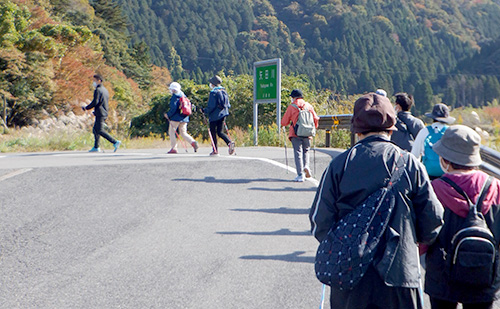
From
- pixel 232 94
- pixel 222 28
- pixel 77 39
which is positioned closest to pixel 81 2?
pixel 77 39

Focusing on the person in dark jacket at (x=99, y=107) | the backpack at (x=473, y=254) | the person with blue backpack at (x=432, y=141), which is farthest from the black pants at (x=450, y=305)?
the person in dark jacket at (x=99, y=107)

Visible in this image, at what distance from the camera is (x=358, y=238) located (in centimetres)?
305

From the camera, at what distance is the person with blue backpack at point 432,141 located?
20.1 ft

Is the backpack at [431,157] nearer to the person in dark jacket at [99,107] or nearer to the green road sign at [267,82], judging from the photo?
the person in dark jacket at [99,107]

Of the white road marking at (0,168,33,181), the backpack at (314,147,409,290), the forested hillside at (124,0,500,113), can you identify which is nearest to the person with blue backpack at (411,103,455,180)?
the backpack at (314,147,409,290)

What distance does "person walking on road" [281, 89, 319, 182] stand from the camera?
35.0 feet

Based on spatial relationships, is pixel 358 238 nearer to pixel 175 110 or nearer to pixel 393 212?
pixel 393 212

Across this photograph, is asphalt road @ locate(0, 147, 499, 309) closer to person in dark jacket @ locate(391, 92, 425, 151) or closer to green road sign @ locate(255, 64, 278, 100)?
person in dark jacket @ locate(391, 92, 425, 151)

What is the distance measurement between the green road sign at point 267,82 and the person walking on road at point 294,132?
1017cm

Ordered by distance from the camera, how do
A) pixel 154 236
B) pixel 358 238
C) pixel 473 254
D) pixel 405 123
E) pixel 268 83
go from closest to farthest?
pixel 358 238 → pixel 473 254 → pixel 154 236 → pixel 405 123 → pixel 268 83

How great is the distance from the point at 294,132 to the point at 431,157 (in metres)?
4.85

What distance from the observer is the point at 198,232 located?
7.62m

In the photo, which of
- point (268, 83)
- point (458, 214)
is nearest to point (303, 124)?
point (458, 214)

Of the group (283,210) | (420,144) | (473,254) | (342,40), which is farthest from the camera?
(342,40)
